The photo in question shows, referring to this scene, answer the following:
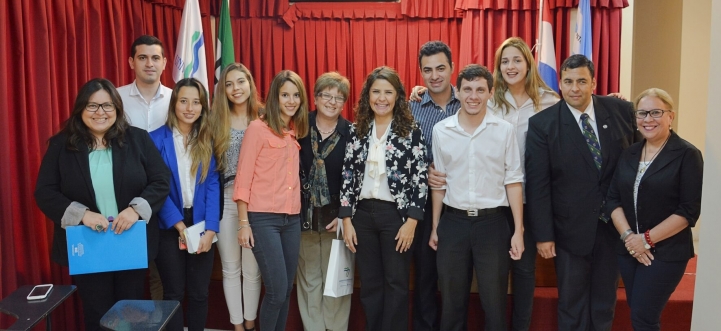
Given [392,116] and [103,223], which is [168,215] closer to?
[103,223]

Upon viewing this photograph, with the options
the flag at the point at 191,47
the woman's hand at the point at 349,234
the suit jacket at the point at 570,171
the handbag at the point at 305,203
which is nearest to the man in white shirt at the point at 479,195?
the suit jacket at the point at 570,171

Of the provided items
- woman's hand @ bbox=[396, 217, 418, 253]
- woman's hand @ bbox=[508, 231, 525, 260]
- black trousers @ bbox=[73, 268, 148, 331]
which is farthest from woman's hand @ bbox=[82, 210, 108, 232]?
woman's hand @ bbox=[508, 231, 525, 260]

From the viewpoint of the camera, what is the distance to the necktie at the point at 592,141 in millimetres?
2541

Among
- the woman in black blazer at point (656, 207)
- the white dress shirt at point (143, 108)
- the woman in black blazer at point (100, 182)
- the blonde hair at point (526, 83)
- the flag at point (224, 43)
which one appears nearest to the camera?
the woman in black blazer at point (656, 207)

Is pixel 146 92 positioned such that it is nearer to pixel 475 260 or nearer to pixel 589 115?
pixel 475 260

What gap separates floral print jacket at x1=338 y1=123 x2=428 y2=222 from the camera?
2.63 metres

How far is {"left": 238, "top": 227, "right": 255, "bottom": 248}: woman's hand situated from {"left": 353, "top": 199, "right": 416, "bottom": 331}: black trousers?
53cm

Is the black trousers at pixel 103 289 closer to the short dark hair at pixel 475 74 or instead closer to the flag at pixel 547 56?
the short dark hair at pixel 475 74

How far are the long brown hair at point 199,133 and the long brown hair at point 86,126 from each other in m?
0.26

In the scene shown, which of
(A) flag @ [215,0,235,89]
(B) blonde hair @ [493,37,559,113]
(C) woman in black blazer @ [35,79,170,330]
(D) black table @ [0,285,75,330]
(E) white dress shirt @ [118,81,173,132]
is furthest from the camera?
(A) flag @ [215,0,235,89]

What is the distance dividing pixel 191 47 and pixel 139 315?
10.2ft

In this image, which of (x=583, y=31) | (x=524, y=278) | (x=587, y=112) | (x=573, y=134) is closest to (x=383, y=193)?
(x=524, y=278)

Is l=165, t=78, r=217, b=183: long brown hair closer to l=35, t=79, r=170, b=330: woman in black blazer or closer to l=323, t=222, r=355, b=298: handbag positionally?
l=35, t=79, r=170, b=330: woman in black blazer

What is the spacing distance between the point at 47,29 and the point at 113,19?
99cm
